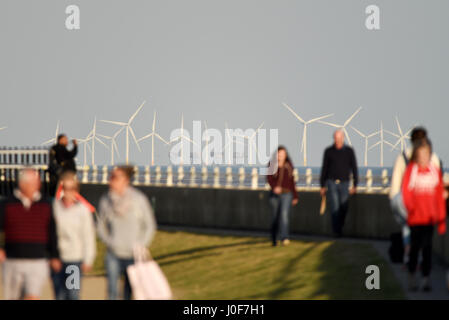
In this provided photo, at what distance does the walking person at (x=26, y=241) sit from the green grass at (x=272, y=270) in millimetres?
4627

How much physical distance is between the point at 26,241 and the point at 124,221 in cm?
99

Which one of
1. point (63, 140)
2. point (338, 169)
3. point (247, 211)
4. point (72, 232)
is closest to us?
point (72, 232)

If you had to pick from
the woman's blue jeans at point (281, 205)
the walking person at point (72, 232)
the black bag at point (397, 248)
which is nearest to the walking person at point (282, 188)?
the woman's blue jeans at point (281, 205)

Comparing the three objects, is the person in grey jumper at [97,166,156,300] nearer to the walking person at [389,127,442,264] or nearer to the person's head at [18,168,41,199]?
the person's head at [18,168,41,199]

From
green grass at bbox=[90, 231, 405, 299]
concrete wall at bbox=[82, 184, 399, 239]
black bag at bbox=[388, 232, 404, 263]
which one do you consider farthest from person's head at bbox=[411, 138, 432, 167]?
concrete wall at bbox=[82, 184, 399, 239]

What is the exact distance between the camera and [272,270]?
1683 cm

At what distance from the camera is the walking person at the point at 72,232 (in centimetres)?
1005

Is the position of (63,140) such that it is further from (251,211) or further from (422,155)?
(422,155)

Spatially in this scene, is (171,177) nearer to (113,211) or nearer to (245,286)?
(245,286)

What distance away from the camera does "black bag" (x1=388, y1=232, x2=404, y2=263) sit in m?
14.3

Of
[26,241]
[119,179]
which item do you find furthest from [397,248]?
[26,241]

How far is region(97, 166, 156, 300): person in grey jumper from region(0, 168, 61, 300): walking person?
2.02 ft
